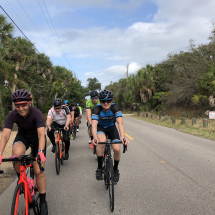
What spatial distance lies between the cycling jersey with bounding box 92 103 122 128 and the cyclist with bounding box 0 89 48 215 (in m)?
1.28

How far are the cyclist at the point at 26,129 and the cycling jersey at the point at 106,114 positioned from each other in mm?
1284

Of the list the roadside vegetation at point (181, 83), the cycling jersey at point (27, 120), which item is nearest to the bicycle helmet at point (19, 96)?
the cycling jersey at point (27, 120)

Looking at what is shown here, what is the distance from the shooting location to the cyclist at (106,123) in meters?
4.34

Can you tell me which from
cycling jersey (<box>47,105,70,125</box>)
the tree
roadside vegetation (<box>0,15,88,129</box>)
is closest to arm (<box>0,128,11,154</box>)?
cycling jersey (<box>47,105,70,125</box>)

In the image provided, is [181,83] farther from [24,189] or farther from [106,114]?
[24,189]

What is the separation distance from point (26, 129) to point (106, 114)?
164 centimetres

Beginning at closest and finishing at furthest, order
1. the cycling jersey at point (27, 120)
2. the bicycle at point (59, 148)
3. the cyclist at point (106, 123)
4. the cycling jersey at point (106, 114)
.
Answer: the cycling jersey at point (27, 120) → the cyclist at point (106, 123) → the cycling jersey at point (106, 114) → the bicycle at point (59, 148)

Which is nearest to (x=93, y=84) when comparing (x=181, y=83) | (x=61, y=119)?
(x=181, y=83)

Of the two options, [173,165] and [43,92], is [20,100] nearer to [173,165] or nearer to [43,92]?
[173,165]

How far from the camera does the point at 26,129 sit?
3572 mm

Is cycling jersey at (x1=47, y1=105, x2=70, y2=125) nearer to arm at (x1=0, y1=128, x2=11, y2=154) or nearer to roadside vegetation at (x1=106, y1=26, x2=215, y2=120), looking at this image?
arm at (x1=0, y1=128, x2=11, y2=154)

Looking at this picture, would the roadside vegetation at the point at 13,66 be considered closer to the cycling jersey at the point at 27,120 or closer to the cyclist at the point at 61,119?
the cyclist at the point at 61,119

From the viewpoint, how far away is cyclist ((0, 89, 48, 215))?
10.6ft

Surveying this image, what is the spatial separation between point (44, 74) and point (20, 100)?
25.5m
